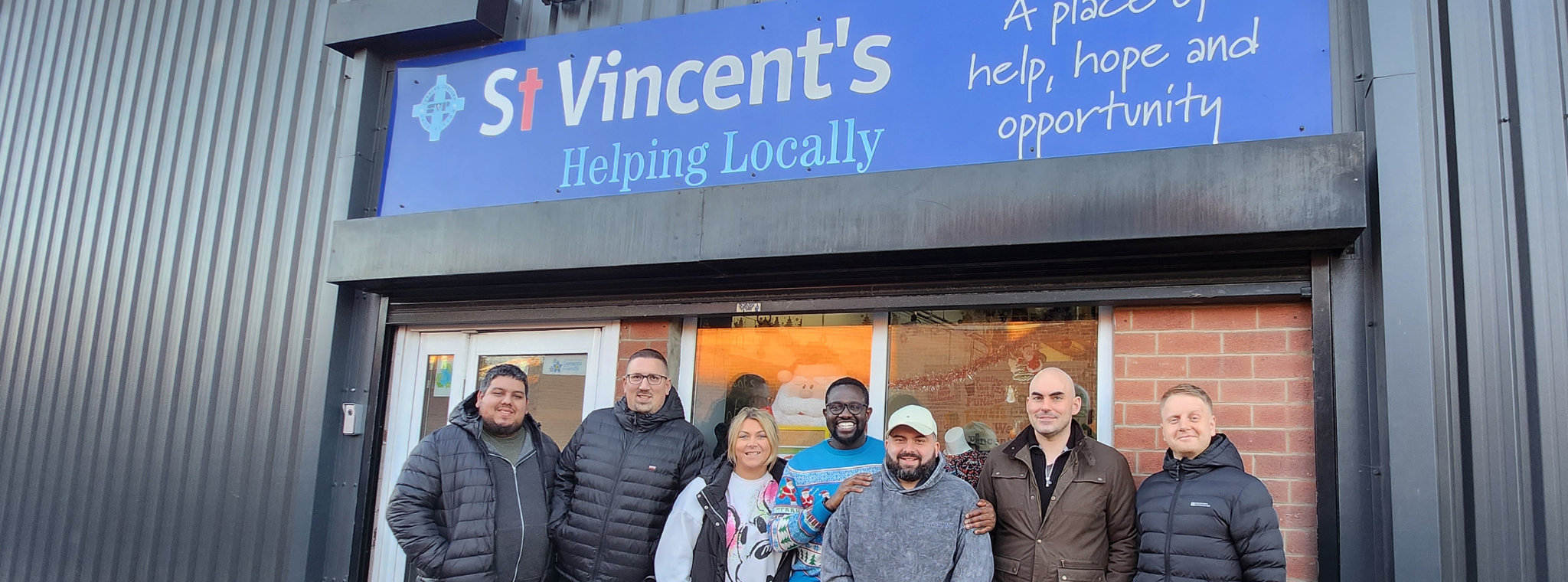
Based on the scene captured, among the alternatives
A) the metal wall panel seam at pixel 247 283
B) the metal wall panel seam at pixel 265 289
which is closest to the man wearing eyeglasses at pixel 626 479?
the metal wall panel seam at pixel 265 289

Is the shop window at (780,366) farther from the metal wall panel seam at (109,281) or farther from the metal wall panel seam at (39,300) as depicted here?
the metal wall panel seam at (39,300)

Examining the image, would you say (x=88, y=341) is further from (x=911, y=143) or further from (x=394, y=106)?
(x=911, y=143)

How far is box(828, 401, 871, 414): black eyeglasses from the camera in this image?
13.6 feet

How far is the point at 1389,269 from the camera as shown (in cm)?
364

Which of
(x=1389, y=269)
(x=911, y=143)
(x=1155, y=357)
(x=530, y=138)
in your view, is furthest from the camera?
(x=530, y=138)

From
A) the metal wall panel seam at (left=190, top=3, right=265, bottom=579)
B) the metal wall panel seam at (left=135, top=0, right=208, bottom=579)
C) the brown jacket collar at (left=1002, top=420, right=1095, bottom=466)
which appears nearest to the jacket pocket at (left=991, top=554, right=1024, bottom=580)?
the brown jacket collar at (left=1002, top=420, right=1095, bottom=466)

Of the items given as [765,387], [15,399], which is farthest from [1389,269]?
[15,399]

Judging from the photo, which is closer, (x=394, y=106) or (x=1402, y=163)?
(x=1402, y=163)

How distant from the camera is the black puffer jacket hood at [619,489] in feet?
14.1

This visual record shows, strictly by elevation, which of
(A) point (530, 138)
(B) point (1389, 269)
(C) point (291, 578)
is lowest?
(C) point (291, 578)

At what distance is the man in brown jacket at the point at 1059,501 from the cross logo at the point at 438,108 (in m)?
3.72

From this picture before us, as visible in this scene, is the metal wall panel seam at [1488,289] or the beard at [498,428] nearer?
the metal wall panel seam at [1488,289]

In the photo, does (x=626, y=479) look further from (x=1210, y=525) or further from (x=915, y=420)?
(x=1210, y=525)

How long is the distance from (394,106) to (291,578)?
108 inches
